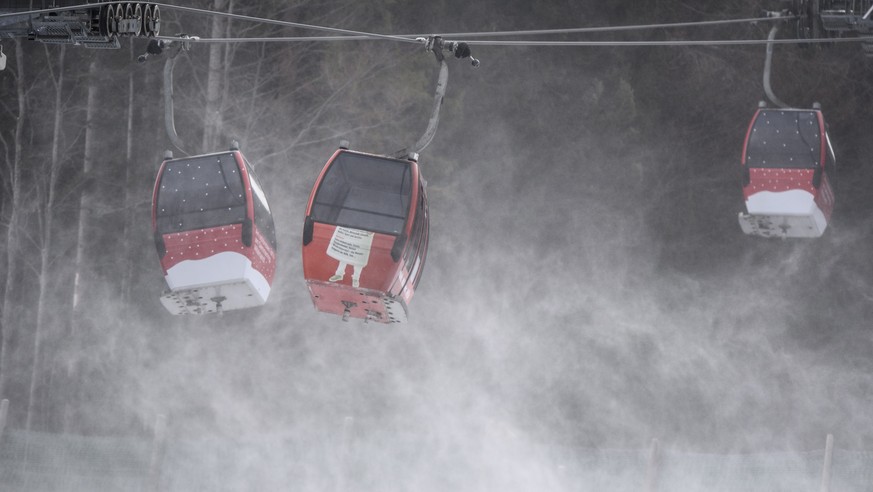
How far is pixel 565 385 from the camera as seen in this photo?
29141mm

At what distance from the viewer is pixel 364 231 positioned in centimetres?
1419

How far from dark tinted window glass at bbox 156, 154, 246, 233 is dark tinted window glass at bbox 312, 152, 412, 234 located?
1.16 m

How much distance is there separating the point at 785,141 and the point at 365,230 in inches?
278

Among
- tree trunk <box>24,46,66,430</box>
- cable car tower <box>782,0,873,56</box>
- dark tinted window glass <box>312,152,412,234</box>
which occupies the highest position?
cable car tower <box>782,0,873,56</box>

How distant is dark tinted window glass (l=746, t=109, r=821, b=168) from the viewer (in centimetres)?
1850

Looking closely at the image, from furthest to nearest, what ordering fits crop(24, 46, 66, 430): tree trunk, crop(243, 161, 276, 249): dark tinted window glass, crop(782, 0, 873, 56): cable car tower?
crop(24, 46, 66, 430): tree trunk < crop(243, 161, 276, 249): dark tinted window glass < crop(782, 0, 873, 56): cable car tower

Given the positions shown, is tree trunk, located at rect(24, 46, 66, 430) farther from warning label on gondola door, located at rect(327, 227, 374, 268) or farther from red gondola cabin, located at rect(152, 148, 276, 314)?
warning label on gondola door, located at rect(327, 227, 374, 268)

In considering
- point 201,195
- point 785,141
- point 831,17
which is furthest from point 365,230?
point 785,141

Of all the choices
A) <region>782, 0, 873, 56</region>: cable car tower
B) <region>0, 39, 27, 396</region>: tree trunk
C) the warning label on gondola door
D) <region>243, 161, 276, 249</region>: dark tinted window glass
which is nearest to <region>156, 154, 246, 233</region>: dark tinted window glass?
<region>243, 161, 276, 249</region>: dark tinted window glass

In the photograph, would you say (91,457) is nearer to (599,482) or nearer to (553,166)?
(599,482)

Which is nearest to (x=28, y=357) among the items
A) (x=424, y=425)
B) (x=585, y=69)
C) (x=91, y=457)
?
(x=424, y=425)

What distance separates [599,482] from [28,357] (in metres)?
14.1

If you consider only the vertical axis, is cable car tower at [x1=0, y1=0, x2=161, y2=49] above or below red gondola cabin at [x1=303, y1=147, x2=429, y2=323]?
above

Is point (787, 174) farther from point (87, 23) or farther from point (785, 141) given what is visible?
point (87, 23)
